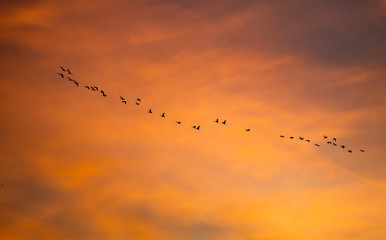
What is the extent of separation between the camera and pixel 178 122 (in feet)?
396

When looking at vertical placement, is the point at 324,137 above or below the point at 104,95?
above

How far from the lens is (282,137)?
396 ft

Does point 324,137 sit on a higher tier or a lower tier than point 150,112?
higher

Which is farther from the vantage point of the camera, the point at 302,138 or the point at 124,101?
the point at 302,138

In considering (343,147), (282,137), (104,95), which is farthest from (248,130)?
(104,95)

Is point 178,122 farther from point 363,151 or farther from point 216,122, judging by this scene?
point 363,151

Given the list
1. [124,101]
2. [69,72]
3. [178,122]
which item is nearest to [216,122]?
[178,122]

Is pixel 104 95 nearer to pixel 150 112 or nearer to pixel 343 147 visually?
pixel 150 112

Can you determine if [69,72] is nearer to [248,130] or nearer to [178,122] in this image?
[178,122]

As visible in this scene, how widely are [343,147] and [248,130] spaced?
19079 millimetres

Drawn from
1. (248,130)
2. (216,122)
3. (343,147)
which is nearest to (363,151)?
(343,147)

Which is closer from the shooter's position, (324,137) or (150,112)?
(150,112)

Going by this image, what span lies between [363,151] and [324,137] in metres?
9.08

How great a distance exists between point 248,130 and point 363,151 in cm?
2309
